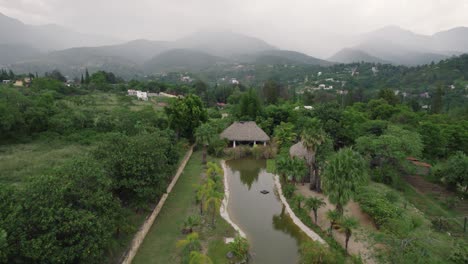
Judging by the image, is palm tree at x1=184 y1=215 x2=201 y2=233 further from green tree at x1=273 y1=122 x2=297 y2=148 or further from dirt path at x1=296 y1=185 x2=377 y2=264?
green tree at x1=273 y1=122 x2=297 y2=148

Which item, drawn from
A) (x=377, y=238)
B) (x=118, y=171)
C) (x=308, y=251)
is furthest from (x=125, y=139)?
(x=377, y=238)

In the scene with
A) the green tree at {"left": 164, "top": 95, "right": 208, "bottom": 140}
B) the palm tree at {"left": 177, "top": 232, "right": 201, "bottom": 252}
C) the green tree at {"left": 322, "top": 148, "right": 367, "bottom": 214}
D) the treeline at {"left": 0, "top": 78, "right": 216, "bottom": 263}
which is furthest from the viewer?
the green tree at {"left": 164, "top": 95, "right": 208, "bottom": 140}

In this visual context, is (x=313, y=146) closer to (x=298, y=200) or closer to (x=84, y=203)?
(x=298, y=200)

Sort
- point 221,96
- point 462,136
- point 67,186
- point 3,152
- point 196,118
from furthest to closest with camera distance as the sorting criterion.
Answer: point 221,96 → point 196,118 → point 462,136 → point 3,152 → point 67,186

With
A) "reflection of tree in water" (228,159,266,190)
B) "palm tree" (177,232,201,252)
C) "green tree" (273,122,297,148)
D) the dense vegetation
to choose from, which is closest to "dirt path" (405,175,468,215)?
the dense vegetation

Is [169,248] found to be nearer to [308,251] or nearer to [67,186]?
[67,186]

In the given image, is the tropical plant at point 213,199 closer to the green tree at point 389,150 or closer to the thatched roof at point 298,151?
the thatched roof at point 298,151

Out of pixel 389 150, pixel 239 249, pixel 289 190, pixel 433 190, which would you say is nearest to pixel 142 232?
pixel 239 249
